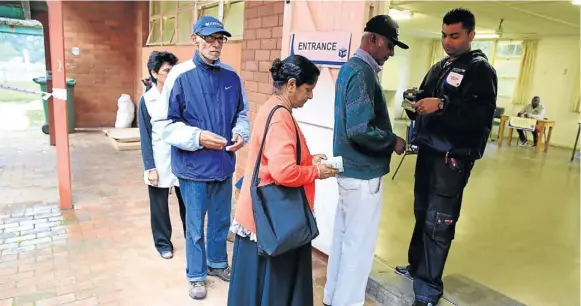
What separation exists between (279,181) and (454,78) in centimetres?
116

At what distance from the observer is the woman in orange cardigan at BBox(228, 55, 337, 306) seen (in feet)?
5.32

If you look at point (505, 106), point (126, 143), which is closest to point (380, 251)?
point (126, 143)

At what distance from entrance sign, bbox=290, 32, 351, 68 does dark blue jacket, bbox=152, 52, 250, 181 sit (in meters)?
0.75

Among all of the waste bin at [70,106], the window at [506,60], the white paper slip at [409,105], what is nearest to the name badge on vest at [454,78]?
the white paper slip at [409,105]

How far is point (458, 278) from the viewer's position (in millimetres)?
2850

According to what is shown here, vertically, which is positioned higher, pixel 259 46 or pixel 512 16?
pixel 512 16

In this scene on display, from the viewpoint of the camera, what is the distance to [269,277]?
5.74ft

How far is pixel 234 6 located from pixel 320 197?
8.83 ft

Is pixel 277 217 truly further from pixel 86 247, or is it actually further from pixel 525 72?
pixel 525 72

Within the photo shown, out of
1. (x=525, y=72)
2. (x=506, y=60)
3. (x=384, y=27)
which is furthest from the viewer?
(x=506, y=60)

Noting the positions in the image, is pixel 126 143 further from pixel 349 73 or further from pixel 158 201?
pixel 349 73

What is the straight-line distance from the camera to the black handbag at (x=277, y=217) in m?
1.62

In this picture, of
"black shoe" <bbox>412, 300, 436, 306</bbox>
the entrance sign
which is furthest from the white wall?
"black shoe" <bbox>412, 300, 436, 306</bbox>

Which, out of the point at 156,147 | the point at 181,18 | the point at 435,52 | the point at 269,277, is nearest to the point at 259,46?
the point at 156,147
